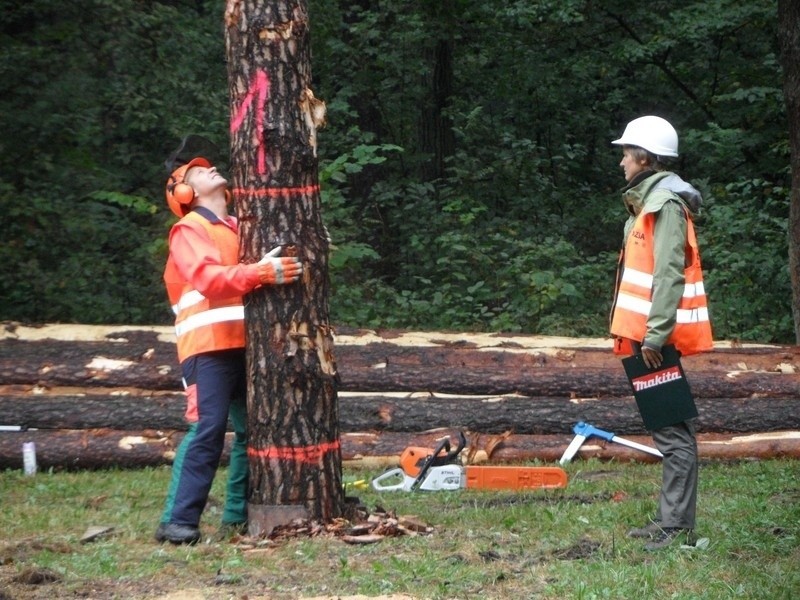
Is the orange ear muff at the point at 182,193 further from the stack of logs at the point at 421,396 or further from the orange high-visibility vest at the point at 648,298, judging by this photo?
the stack of logs at the point at 421,396

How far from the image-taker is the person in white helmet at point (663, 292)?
6.11 meters

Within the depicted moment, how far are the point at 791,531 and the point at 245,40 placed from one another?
404 centimetres

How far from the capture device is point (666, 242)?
20.1 ft

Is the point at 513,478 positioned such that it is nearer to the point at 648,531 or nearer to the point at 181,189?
the point at 648,531

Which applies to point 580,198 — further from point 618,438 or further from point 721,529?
point 721,529

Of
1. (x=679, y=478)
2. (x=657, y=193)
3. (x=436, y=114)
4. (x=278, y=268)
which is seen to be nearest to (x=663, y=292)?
(x=657, y=193)

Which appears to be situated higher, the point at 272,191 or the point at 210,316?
the point at 272,191

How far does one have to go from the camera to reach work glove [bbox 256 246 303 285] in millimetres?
6352

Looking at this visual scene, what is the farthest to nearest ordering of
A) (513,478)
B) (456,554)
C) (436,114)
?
(436,114), (513,478), (456,554)

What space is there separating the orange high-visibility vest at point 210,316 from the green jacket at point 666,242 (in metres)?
2.29

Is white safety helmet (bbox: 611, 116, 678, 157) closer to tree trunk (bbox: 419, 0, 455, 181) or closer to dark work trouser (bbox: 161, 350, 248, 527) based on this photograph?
dark work trouser (bbox: 161, 350, 248, 527)

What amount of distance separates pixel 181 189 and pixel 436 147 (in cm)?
1391

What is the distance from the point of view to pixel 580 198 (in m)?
21.1

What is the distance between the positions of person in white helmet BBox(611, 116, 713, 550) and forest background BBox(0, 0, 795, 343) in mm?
8346
